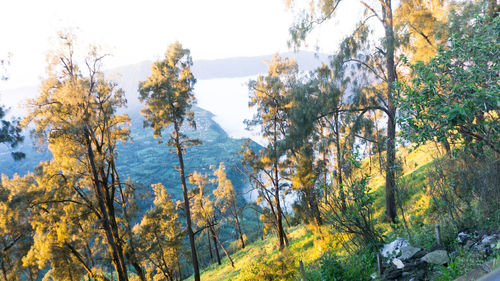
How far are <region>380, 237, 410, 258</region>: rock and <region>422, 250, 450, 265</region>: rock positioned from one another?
79cm

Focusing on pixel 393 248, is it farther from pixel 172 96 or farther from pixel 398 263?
pixel 172 96

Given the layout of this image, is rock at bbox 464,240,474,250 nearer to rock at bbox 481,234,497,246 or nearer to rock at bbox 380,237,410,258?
rock at bbox 481,234,497,246

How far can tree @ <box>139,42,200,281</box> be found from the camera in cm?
1438

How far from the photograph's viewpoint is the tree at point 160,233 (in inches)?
691

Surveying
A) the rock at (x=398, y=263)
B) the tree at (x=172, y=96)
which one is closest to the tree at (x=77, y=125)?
the tree at (x=172, y=96)

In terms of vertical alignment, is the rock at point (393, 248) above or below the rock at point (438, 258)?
below

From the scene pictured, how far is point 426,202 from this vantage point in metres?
10.7

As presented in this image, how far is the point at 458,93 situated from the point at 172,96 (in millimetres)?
12348

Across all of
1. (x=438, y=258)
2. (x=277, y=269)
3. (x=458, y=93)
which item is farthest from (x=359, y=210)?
(x=277, y=269)

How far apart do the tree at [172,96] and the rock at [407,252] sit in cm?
1080

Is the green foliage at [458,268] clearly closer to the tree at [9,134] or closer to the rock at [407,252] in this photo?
the rock at [407,252]

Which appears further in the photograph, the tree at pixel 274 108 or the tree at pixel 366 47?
the tree at pixel 274 108

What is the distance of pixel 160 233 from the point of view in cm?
2256

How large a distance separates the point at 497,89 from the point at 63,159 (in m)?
13.9
